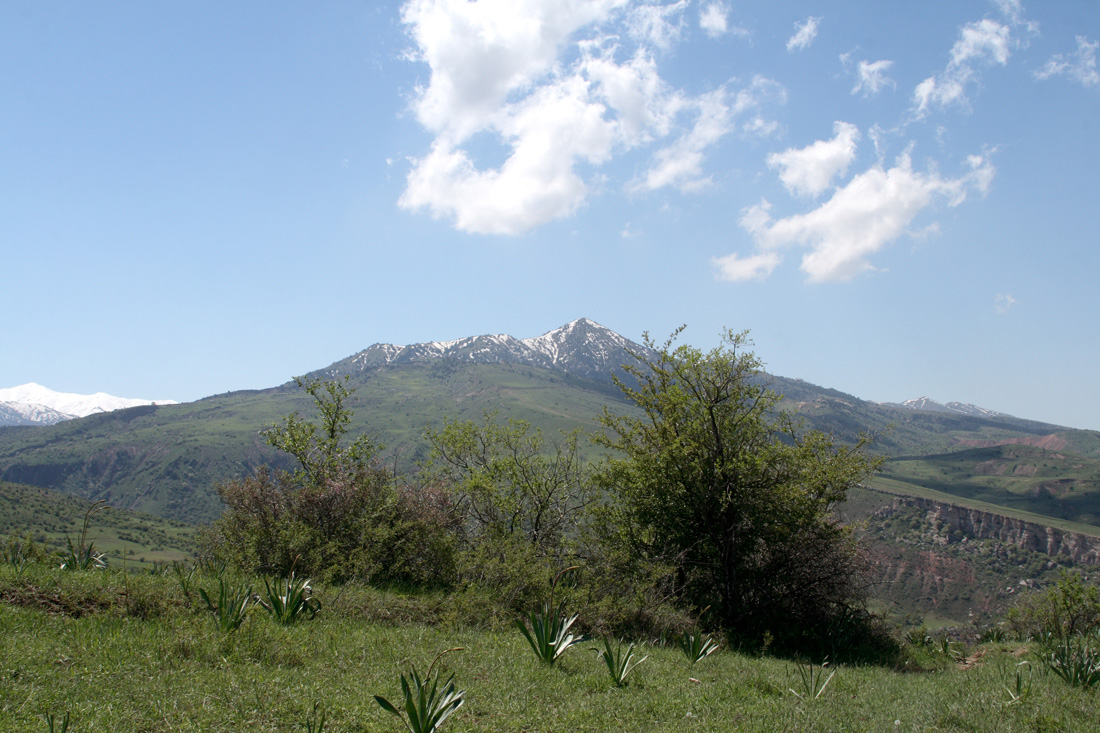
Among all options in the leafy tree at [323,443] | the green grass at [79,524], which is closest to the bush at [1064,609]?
the leafy tree at [323,443]

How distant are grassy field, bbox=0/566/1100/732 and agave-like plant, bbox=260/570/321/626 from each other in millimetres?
279

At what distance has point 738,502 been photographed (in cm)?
1598

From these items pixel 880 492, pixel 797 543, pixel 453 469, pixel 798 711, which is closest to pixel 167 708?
pixel 798 711

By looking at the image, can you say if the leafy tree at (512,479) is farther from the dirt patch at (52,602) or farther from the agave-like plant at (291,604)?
the dirt patch at (52,602)

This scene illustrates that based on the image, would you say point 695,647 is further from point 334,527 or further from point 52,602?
point 334,527

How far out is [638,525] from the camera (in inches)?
699

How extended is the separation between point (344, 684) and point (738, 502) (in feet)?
39.8

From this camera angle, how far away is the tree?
16125 mm

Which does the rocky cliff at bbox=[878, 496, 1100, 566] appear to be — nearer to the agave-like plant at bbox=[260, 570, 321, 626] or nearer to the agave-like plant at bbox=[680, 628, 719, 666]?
the agave-like plant at bbox=[680, 628, 719, 666]

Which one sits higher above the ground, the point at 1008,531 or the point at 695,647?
the point at 695,647

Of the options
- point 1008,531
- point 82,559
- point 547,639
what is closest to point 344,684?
point 547,639

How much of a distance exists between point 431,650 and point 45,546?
10.2 metres

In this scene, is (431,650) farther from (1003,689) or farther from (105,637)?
(1003,689)

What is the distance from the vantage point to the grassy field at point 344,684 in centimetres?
568
